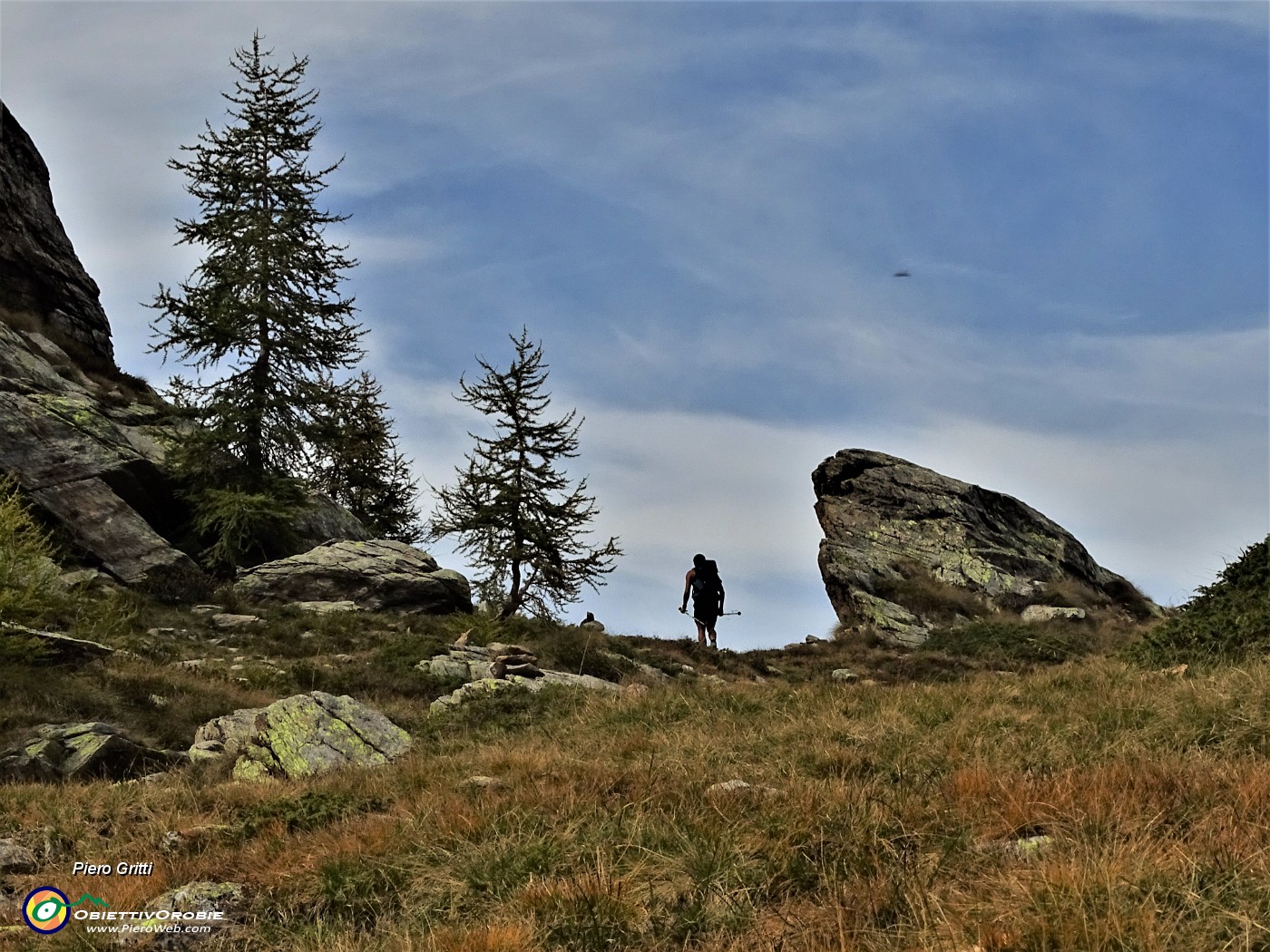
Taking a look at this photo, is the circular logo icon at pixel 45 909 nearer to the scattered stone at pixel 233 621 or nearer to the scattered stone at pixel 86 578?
the scattered stone at pixel 233 621

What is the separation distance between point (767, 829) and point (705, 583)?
1702cm

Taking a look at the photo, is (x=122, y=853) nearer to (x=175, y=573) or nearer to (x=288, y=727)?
(x=288, y=727)

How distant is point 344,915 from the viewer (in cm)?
463

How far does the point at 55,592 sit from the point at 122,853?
13.6m

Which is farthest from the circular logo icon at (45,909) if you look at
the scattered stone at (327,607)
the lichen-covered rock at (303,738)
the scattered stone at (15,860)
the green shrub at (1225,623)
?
the scattered stone at (327,607)

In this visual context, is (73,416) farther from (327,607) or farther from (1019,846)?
(1019,846)

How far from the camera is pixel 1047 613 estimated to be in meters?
28.1

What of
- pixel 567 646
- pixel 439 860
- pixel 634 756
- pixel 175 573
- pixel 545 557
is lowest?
pixel 439 860

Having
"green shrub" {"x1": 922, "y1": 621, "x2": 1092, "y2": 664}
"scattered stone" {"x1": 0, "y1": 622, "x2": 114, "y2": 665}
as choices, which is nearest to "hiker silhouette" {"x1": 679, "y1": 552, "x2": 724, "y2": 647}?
"green shrub" {"x1": 922, "y1": 621, "x2": 1092, "y2": 664}

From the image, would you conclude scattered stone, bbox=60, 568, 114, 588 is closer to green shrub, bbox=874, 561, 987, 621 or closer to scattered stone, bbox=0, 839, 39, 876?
scattered stone, bbox=0, 839, 39, 876

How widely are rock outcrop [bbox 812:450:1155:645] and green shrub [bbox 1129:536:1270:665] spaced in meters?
14.3

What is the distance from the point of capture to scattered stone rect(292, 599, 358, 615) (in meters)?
20.6

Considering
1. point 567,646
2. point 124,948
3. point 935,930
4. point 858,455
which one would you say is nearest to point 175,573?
point 567,646

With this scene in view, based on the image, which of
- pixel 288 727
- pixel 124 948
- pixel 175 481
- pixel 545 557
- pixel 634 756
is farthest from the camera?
pixel 545 557
